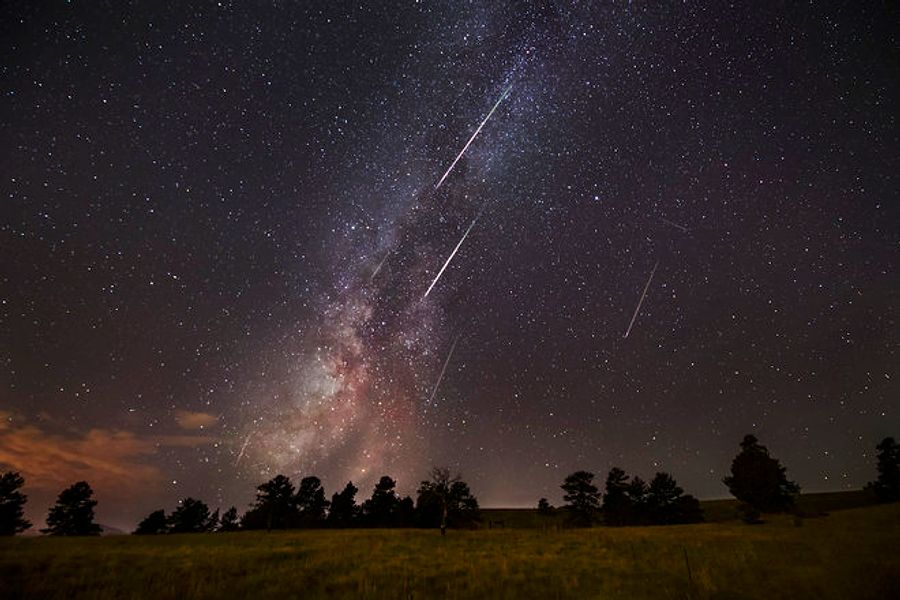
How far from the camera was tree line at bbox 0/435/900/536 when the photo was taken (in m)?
52.1

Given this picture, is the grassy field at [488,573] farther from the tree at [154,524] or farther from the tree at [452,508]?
the tree at [154,524]

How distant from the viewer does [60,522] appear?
59906 mm

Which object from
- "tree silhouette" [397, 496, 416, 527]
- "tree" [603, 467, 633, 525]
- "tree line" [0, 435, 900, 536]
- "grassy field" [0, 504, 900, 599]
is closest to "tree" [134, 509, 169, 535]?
"tree line" [0, 435, 900, 536]

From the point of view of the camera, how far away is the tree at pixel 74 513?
5988 cm

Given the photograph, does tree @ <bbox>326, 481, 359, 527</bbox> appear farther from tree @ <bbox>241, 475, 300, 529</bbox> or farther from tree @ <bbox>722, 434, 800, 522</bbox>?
tree @ <bbox>722, 434, 800, 522</bbox>

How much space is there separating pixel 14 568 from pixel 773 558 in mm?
29834

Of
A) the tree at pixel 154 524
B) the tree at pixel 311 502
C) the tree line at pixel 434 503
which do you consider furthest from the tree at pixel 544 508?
the tree at pixel 154 524

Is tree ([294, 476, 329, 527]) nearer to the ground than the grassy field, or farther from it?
farther from it

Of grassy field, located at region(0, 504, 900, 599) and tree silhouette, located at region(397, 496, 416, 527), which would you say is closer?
grassy field, located at region(0, 504, 900, 599)

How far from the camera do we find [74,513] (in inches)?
2403

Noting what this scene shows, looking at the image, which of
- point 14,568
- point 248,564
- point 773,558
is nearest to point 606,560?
point 773,558

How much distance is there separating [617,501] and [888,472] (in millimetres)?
35313

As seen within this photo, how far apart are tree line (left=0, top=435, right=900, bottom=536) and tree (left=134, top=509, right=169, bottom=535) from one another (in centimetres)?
14

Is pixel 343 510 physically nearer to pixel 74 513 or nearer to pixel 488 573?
pixel 74 513
